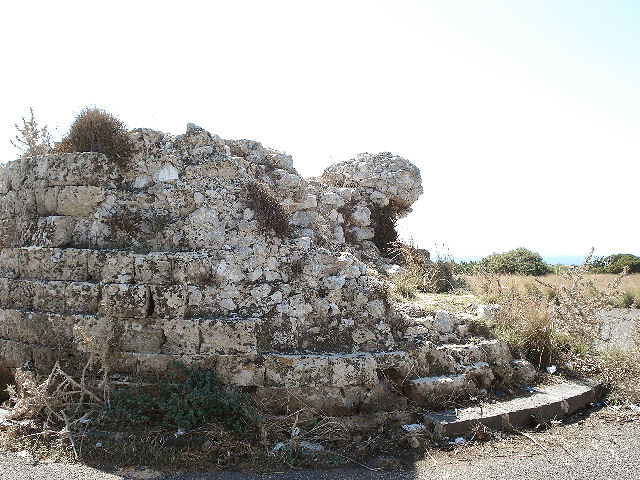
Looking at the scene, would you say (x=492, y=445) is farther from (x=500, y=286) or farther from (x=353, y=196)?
(x=353, y=196)

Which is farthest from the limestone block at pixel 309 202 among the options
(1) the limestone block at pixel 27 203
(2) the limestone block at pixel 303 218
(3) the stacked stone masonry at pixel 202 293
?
(1) the limestone block at pixel 27 203

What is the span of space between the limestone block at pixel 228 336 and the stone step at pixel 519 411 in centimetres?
205

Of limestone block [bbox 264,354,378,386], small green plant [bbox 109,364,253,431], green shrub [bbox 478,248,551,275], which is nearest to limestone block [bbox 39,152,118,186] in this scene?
small green plant [bbox 109,364,253,431]

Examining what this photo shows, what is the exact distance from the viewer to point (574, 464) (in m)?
4.57

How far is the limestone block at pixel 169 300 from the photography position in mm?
5320

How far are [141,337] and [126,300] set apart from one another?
0.44 meters

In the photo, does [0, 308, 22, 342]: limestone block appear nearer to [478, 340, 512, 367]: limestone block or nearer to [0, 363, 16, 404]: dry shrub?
[0, 363, 16, 404]: dry shrub

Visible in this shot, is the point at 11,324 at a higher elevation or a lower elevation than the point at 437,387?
higher

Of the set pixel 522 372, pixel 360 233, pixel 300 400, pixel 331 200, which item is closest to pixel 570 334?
pixel 522 372

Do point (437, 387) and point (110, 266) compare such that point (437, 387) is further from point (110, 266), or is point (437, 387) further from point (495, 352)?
point (110, 266)

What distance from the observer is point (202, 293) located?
538cm

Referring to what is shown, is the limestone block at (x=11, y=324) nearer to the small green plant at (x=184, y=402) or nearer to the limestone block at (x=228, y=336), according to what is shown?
the small green plant at (x=184, y=402)

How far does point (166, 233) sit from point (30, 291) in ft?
5.89

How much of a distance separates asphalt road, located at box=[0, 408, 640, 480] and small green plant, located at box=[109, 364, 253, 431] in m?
0.58
